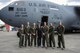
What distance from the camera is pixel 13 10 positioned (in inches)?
967

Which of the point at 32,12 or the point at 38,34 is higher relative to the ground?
the point at 32,12

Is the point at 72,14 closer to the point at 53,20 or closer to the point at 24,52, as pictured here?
the point at 53,20

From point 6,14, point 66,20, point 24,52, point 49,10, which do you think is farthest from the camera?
point 66,20

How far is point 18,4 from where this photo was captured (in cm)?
2491

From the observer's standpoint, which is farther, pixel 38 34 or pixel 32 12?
pixel 32 12

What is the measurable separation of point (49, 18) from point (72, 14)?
4.54 metres

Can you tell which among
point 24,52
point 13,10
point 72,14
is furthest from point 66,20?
point 24,52

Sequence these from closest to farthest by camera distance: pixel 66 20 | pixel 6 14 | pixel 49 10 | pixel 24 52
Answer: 1. pixel 24 52
2. pixel 6 14
3. pixel 49 10
4. pixel 66 20

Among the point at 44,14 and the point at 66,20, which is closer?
the point at 44,14

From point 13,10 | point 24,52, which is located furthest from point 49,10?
point 24,52

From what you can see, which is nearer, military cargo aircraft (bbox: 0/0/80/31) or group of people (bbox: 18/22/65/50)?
group of people (bbox: 18/22/65/50)

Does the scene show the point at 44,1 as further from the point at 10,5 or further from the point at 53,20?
the point at 10,5

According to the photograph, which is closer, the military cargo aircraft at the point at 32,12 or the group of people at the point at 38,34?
the group of people at the point at 38,34

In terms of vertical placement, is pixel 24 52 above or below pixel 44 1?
below
